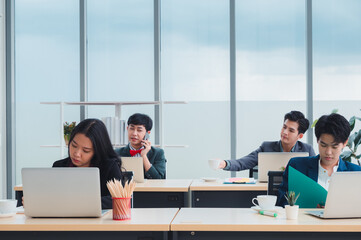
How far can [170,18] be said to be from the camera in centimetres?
590

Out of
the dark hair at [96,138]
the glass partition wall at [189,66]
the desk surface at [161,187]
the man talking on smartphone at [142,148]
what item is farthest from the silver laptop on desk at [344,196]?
the glass partition wall at [189,66]

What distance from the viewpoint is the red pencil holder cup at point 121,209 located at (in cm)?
220

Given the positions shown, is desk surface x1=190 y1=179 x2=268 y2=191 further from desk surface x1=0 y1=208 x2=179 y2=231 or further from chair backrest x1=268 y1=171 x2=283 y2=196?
desk surface x1=0 y1=208 x2=179 y2=231

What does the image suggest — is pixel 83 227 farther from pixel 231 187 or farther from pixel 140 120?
pixel 140 120

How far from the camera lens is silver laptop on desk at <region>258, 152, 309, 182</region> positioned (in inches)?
147

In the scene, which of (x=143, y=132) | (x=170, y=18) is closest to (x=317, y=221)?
(x=143, y=132)

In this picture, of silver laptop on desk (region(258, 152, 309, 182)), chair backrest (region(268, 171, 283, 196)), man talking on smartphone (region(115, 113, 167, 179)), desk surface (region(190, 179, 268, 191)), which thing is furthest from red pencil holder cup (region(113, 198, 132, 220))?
man talking on smartphone (region(115, 113, 167, 179))

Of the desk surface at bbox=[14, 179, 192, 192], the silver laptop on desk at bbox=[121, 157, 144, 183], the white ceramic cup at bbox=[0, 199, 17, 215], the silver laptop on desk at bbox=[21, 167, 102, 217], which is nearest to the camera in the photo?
the silver laptop on desk at bbox=[21, 167, 102, 217]

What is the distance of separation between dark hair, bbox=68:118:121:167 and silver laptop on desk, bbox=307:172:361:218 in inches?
48.7

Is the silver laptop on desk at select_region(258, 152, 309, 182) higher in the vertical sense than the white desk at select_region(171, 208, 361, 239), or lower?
higher

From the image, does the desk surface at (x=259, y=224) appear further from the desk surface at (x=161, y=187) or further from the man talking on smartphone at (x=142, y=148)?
the man talking on smartphone at (x=142, y=148)

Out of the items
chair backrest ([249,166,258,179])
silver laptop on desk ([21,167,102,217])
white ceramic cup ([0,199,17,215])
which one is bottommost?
chair backrest ([249,166,258,179])

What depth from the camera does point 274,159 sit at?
377 centimetres

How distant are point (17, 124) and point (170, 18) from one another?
234 cm
